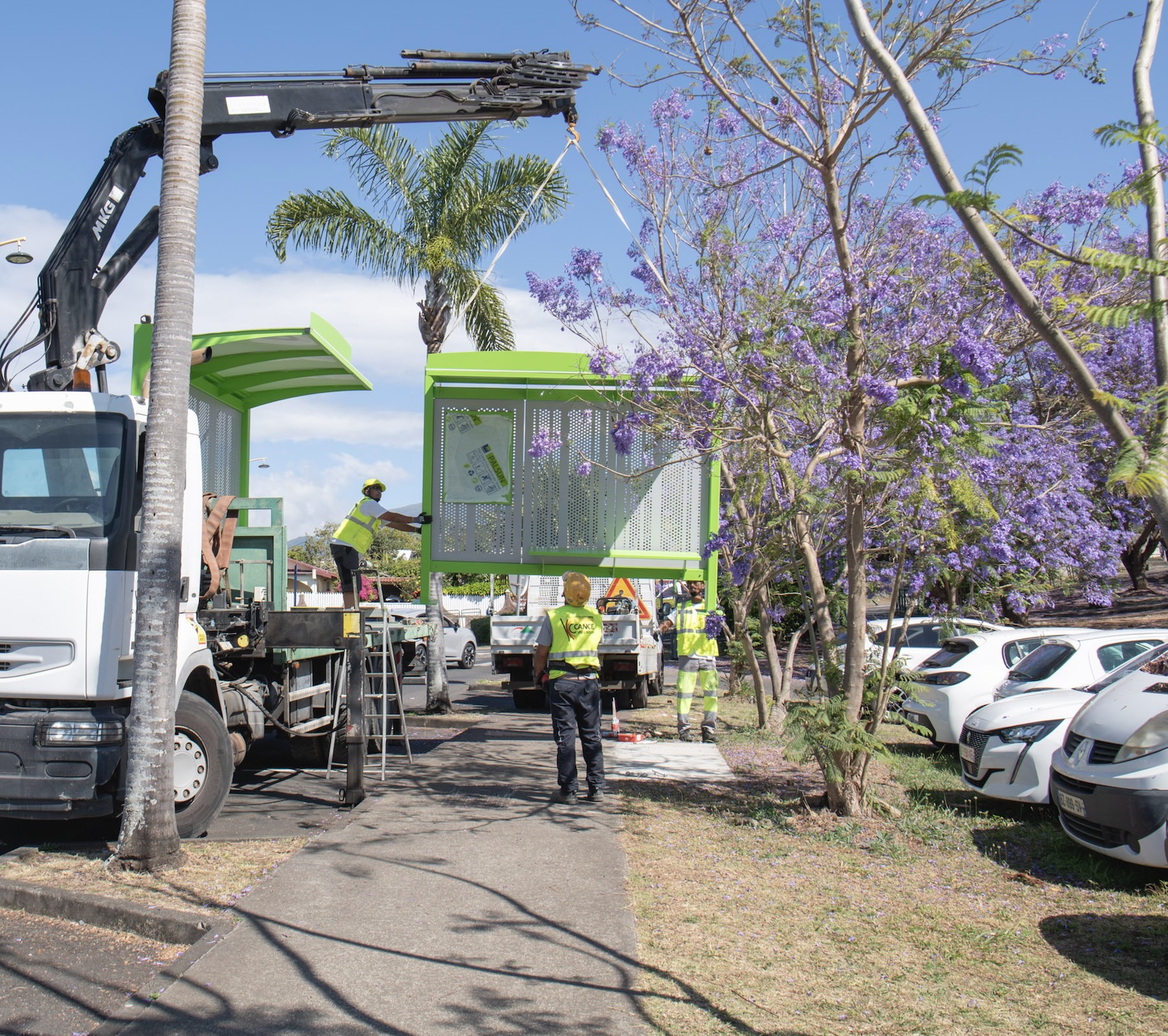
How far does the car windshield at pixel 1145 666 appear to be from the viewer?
7047 millimetres

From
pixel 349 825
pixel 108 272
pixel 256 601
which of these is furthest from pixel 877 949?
pixel 108 272

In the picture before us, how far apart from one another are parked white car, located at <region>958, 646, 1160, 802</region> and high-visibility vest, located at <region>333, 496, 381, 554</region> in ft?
19.0

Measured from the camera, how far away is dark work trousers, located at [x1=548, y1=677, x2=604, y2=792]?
8.52 meters

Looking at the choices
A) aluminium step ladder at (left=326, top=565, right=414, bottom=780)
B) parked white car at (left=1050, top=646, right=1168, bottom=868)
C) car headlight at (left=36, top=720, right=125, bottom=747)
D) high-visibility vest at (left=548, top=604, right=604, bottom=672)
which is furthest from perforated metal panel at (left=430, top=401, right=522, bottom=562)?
parked white car at (left=1050, top=646, right=1168, bottom=868)

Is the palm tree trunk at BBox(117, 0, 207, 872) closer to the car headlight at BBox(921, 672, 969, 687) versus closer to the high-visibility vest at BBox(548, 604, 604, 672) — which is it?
the high-visibility vest at BBox(548, 604, 604, 672)

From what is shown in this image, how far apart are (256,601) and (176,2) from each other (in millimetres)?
4396

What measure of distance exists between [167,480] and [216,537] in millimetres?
2045

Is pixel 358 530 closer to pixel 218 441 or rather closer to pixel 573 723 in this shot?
pixel 218 441

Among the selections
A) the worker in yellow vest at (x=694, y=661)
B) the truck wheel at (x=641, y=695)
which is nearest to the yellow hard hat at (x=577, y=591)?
the worker in yellow vest at (x=694, y=661)

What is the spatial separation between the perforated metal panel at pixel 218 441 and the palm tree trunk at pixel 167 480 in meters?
2.88

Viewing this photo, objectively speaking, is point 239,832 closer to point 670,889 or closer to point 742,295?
point 670,889

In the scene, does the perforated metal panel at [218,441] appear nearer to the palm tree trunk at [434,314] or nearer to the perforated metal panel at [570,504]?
the perforated metal panel at [570,504]

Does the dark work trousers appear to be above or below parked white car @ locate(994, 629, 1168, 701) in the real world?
below

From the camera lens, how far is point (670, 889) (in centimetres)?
611
